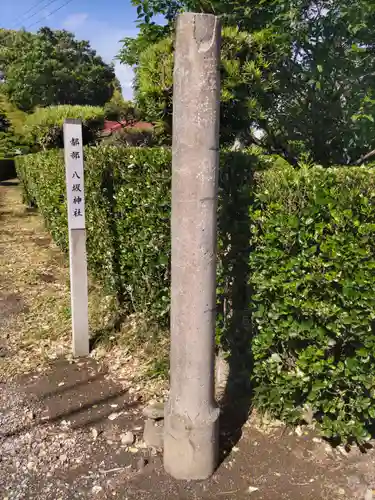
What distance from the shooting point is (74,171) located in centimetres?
410

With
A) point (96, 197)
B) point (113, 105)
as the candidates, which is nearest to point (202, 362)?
point (96, 197)

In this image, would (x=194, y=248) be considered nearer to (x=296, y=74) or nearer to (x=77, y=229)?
(x=77, y=229)

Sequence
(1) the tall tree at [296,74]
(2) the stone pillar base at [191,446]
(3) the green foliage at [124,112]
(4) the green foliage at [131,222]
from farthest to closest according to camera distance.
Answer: (3) the green foliage at [124,112], (4) the green foliage at [131,222], (1) the tall tree at [296,74], (2) the stone pillar base at [191,446]

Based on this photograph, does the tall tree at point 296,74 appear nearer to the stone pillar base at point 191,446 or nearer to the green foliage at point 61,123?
the stone pillar base at point 191,446

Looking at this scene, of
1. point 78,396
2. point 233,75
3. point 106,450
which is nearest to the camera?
point 106,450

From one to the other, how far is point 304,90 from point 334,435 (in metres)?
3.21

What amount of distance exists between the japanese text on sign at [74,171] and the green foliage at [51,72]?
3433 centimetres

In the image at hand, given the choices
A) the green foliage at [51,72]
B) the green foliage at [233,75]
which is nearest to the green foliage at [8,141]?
the green foliage at [51,72]

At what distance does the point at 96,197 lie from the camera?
5.09 m

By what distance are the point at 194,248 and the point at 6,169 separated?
106ft

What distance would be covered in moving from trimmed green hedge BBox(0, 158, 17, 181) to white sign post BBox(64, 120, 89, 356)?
94.7 feet

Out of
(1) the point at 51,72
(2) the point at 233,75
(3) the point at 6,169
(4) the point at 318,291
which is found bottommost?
(4) the point at 318,291

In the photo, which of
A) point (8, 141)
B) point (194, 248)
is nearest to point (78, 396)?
point (194, 248)

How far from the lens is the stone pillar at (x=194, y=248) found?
2312mm
